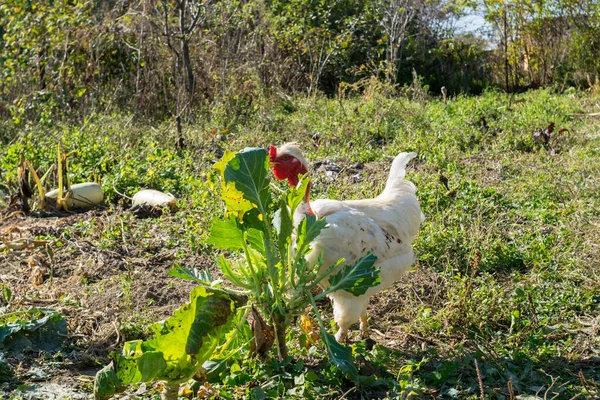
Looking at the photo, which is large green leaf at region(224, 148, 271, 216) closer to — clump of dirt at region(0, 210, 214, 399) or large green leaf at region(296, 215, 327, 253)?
large green leaf at region(296, 215, 327, 253)

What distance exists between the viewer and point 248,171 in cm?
319

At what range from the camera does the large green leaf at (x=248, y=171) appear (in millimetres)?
3176

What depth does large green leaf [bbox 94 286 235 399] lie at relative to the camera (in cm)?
273

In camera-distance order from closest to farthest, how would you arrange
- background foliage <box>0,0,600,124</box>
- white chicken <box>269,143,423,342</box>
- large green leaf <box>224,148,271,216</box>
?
large green leaf <box>224,148,271,216</box>, white chicken <box>269,143,423,342</box>, background foliage <box>0,0,600,124</box>

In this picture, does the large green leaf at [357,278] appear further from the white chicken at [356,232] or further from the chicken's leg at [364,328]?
the chicken's leg at [364,328]

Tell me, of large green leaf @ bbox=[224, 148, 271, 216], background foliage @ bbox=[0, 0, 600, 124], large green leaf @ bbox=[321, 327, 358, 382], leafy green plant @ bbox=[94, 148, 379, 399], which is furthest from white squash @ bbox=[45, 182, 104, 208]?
large green leaf @ bbox=[321, 327, 358, 382]

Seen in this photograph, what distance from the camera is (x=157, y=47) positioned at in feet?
34.1

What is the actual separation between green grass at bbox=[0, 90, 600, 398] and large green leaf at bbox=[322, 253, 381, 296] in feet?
1.38

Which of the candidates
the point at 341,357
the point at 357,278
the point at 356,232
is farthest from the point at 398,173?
the point at 341,357

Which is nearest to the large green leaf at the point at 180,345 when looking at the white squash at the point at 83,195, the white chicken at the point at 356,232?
the white chicken at the point at 356,232

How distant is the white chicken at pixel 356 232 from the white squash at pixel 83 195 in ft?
10.3

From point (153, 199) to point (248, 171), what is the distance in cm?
330

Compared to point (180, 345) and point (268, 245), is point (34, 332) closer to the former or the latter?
point (180, 345)

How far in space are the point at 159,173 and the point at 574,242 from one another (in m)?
4.16
